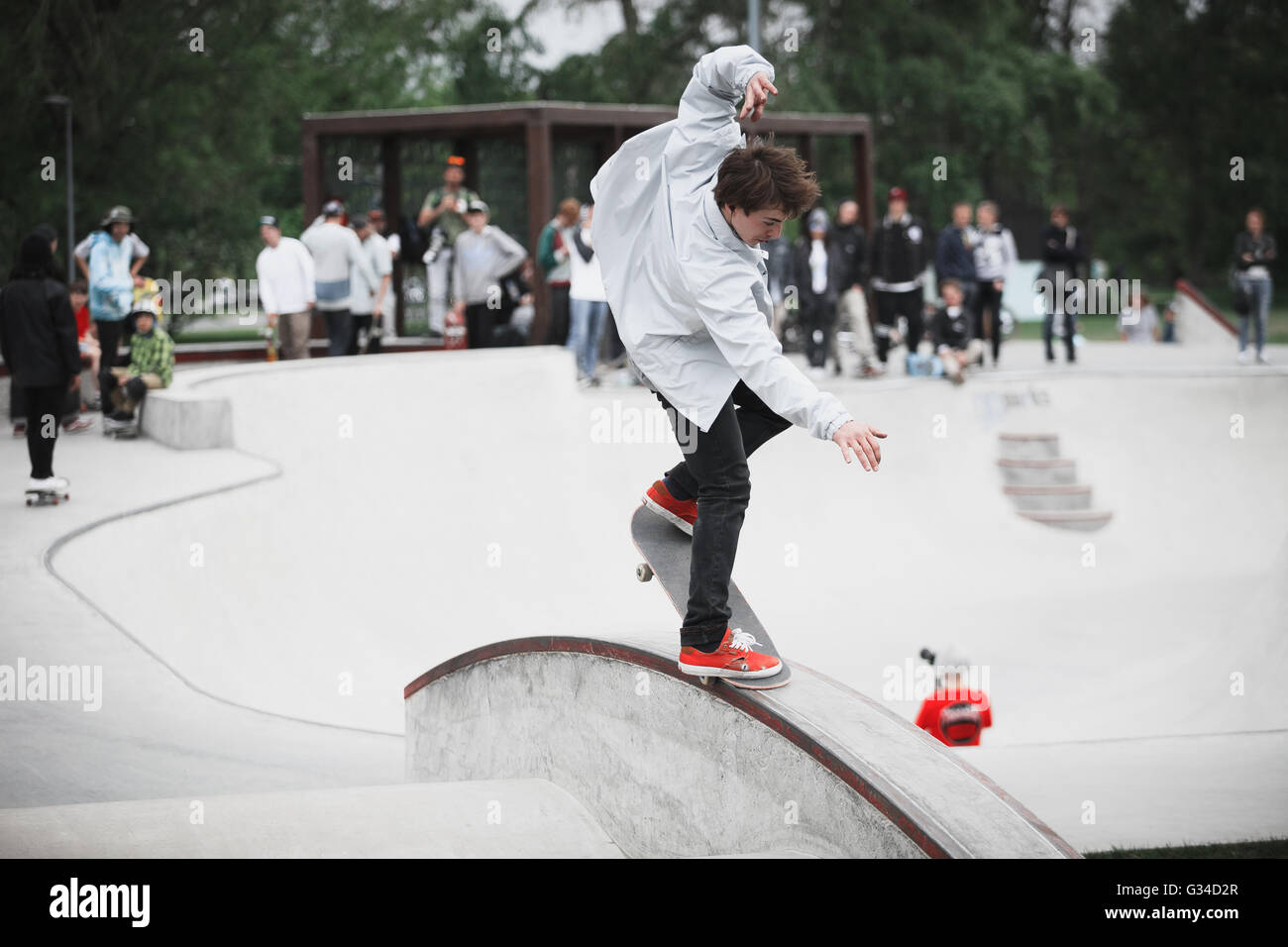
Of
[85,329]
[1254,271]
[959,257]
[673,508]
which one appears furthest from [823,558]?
[1254,271]

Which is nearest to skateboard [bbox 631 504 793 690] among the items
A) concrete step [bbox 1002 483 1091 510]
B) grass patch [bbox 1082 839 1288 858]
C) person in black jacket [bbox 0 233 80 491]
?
grass patch [bbox 1082 839 1288 858]

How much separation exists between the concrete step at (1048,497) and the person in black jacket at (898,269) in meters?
2.23

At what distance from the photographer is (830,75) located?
34.6 metres

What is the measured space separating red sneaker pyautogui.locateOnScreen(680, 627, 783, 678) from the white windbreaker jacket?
77 cm

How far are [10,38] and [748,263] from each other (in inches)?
612

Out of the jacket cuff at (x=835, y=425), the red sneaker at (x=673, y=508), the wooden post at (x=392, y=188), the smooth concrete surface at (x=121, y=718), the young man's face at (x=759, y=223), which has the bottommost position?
the smooth concrete surface at (x=121, y=718)

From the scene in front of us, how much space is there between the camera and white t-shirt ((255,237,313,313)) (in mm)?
13523

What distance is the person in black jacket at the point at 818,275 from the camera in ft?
48.5

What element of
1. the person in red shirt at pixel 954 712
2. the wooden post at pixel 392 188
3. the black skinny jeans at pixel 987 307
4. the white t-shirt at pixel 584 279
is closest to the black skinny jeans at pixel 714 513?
the person in red shirt at pixel 954 712

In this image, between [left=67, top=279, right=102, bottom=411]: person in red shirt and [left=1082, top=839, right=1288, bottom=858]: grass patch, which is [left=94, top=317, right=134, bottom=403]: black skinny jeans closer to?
[left=67, top=279, right=102, bottom=411]: person in red shirt

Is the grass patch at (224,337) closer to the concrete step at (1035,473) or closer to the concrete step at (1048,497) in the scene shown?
the concrete step at (1035,473)

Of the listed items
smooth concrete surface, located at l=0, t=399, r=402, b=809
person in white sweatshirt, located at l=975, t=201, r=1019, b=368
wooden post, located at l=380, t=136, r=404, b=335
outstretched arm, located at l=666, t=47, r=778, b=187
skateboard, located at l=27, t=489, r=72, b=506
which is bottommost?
smooth concrete surface, located at l=0, t=399, r=402, b=809
